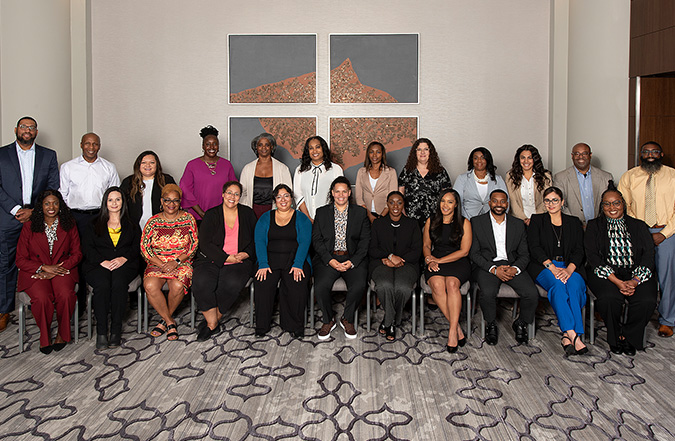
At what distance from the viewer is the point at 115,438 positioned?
2.66 m

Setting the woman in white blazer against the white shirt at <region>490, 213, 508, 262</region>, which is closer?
the white shirt at <region>490, 213, 508, 262</region>

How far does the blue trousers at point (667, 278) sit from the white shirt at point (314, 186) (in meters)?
3.08

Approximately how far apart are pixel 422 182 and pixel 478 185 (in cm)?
58

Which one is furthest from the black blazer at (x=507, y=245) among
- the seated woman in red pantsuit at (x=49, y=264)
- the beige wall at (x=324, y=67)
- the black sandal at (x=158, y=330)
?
the seated woman in red pantsuit at (x=49, y=264)

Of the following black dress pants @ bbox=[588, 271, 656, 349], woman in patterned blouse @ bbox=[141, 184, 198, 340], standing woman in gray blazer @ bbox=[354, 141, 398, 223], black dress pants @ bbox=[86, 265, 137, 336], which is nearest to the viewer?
black dress pants @ bbox=[588, 271, 656, 349]

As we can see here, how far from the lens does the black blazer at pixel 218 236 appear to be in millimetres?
4480

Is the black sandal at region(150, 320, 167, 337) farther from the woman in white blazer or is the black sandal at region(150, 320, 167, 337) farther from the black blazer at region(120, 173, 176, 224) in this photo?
the woman in white blazer

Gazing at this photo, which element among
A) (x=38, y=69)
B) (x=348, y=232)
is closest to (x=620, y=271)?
(x=348, y=232)

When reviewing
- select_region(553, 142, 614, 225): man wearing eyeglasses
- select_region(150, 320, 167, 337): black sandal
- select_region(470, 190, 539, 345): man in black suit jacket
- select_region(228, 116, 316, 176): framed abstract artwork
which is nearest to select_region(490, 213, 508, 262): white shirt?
select_region(470, 190, 539, 345): man in black suit jacket

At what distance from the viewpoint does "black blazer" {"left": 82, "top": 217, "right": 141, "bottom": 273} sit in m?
4.27

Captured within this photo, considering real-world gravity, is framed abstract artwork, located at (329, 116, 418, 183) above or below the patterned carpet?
above

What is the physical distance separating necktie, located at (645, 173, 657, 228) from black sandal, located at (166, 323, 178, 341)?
4.28 meters

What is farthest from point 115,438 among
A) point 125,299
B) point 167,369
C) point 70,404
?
point 125,299

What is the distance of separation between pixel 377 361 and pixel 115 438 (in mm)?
1846
